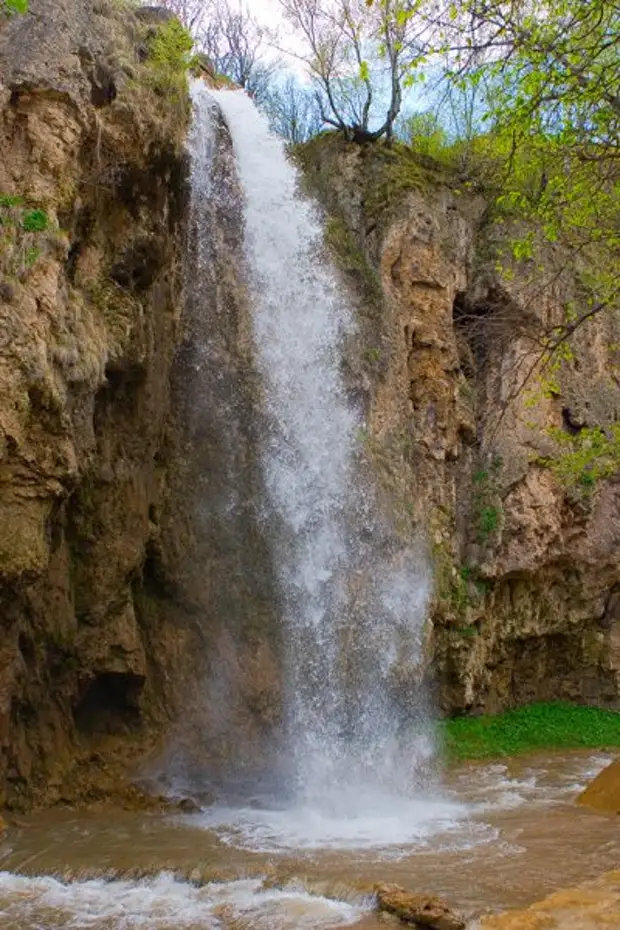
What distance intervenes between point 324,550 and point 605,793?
434 centimetres

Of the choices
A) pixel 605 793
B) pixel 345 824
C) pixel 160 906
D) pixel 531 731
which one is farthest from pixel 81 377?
pixel 531 731

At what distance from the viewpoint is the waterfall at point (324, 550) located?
11.1 m

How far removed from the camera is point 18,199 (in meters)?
8.38

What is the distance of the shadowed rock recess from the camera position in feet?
28.6

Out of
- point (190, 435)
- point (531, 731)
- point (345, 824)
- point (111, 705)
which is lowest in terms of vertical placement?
point (531, 731)

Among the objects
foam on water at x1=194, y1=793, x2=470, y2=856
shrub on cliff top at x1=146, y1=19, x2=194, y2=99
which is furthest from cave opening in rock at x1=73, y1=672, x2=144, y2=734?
shrub on cliff top at x1=146, y1=19, x2=194, y2=99

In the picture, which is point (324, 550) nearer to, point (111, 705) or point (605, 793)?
point (111, 705)

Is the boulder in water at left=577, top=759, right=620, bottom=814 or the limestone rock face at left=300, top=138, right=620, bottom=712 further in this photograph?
the limestone rock face at left=300, top=138, right=620, bottom=712

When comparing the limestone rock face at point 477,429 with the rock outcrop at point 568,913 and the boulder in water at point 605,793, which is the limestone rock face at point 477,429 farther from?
the rock outcrop at point 568,913

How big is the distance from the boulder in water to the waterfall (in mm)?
2064

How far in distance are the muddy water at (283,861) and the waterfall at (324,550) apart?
3.04 ft

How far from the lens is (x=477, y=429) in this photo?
637 inches

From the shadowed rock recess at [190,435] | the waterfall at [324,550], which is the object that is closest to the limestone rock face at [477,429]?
the shadowed rock recess at [190,435]

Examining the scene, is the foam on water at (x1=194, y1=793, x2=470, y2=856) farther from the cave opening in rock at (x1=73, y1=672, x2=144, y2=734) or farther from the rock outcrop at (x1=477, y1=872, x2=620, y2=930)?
the rock outcrop at (x1=477, y1=872, x2=620, y2=930)
